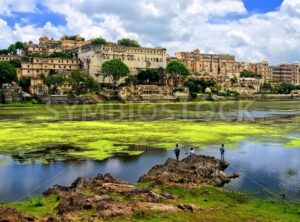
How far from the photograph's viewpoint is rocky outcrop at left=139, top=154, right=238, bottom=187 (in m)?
25.1

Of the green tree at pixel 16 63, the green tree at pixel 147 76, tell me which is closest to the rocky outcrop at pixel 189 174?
the green tree at pixel 147 76

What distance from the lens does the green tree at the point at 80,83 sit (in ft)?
449

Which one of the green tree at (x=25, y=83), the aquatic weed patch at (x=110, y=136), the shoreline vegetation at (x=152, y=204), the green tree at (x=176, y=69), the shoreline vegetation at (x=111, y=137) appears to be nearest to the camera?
the shoreline vegetation at (x=152, y=204)

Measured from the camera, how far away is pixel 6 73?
13675 cm

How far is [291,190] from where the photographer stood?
81.5 ft

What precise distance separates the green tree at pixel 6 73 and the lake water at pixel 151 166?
105 metres

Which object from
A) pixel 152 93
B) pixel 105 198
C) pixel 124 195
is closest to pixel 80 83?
pixel 152 93

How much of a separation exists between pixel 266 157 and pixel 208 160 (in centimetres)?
744

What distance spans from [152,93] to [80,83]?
84.6 ft

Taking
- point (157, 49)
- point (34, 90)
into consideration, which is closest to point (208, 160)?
point (34, 90)

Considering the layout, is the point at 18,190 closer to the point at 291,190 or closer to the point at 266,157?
the point at 291,190

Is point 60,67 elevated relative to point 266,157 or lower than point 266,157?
elevated

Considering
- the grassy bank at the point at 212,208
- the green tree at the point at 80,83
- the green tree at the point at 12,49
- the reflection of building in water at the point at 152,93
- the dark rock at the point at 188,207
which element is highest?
the green tree at the point at 12,49

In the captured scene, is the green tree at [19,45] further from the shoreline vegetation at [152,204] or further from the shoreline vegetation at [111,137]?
the shoreline vegetation at [152,204]
